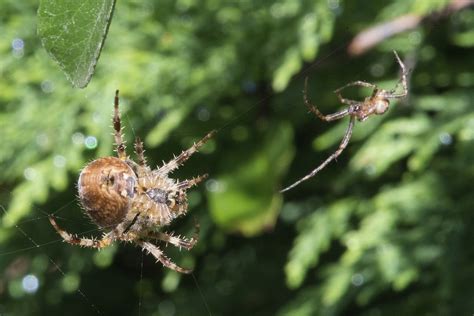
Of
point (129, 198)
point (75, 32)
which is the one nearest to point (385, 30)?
point (129, 198)

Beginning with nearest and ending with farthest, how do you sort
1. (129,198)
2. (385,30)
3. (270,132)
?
1. (129,198)
2. (385,30)
3. (270,132)

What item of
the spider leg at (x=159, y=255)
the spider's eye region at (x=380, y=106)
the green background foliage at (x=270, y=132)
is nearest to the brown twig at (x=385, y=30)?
the green background foliage at (x=270, y=132)

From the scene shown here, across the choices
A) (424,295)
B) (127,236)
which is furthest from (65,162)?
(424,295)

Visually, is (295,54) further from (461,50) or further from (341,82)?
(461,50)

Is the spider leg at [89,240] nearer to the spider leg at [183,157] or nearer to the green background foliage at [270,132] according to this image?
the spider leg at [183,157]

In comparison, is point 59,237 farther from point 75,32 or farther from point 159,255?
point 75,32

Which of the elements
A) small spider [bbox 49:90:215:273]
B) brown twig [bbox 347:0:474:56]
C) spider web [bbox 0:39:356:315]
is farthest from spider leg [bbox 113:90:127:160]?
brown twig [bbox 347:0:474:56]
